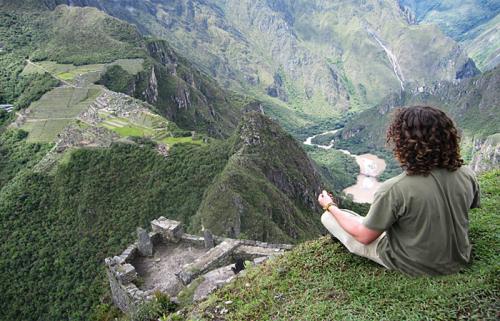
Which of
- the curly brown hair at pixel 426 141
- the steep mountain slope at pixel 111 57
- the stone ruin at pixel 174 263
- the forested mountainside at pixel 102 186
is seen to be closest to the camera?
the curly brown hair at pixel 426 141

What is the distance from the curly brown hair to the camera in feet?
22.8

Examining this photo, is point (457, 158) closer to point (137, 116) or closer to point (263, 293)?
point (263, 293)

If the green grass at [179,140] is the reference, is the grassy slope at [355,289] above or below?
above

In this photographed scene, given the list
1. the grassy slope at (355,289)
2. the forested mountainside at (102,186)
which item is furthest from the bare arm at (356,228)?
the forested mountainside at (102,186)

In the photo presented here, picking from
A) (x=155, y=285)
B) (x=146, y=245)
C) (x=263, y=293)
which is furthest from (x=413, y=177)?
(x=146, y=245)

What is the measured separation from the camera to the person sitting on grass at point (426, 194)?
6.98 meters

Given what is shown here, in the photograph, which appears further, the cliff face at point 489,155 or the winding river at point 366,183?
the winding river at point 366,183

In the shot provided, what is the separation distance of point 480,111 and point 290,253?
21194 cm

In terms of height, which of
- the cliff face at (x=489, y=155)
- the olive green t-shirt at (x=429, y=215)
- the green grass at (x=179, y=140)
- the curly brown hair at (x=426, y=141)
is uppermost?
the curly brown hair at (x=426, y=141)

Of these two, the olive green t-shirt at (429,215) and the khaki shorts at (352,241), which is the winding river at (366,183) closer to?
the khaki shorts at (352,241)

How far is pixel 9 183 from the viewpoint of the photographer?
66.4m

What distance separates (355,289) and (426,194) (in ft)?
8.42

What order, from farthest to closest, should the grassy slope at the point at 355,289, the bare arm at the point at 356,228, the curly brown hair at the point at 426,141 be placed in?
the bare arm at the point at 356,228 < the grassy slope at the point at 355,289 < the curly brown hair at the point at 426,141

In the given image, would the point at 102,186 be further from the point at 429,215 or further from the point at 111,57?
the point at 111,57
